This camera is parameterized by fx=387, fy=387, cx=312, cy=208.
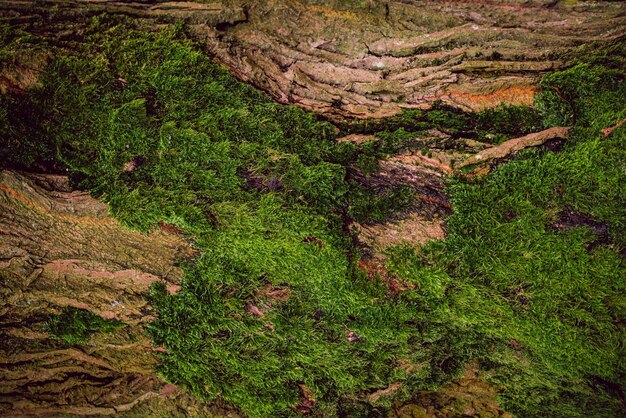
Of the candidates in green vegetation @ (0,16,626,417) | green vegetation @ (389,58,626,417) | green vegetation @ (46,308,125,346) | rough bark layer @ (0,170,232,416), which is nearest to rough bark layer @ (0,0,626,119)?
green vegetation @ (0,16,626,417)

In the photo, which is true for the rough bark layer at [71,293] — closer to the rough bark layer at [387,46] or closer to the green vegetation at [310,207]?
the green vegetation at [310,207]

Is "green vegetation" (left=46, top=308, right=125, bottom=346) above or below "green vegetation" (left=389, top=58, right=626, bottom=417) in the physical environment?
below

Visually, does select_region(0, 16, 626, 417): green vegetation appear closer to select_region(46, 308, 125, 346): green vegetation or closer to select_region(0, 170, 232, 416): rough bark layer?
select_region(46, 308, 125, 346): green vegetation

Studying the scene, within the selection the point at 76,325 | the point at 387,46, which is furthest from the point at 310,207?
the point at 76,325

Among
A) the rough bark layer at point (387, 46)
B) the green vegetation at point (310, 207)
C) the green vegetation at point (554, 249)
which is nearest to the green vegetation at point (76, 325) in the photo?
the green vegetation at point (310, 207)

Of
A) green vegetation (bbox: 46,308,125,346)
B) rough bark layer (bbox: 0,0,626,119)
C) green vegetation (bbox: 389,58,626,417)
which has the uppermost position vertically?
rough bark layer (bbox: 0,0,626,119)

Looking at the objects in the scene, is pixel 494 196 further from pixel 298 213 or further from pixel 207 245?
pixel 207 245
